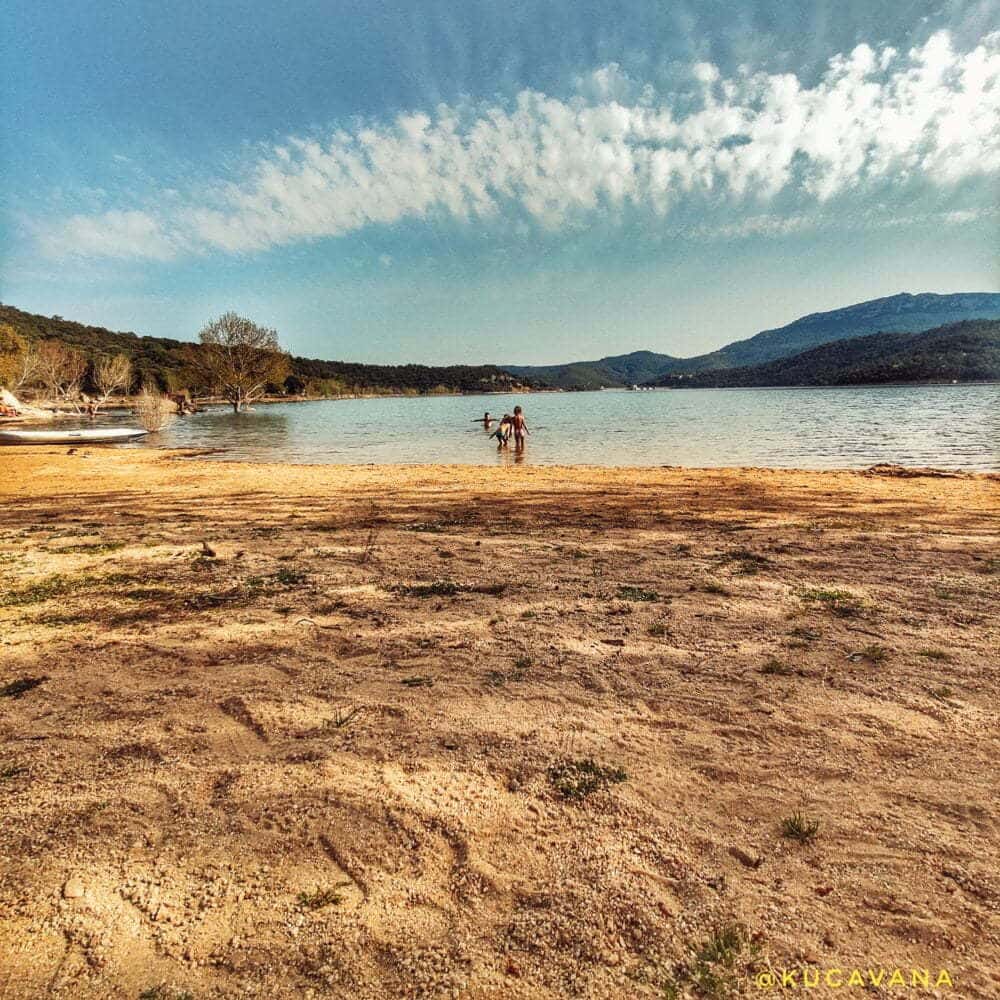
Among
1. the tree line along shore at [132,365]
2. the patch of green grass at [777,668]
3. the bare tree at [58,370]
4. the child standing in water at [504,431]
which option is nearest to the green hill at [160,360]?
the tree line along shore at [132,365]

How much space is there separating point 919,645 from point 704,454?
20.2 m

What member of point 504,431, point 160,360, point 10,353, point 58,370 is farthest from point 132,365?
point 504,431

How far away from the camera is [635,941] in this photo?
1.90 metres

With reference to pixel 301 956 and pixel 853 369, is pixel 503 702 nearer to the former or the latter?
pixel 301 956

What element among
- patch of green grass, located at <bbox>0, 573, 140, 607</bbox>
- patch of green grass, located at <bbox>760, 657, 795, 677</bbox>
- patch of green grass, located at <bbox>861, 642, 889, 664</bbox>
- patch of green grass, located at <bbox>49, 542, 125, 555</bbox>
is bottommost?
patch of green grass, located at <bbox>760, 657, 795, 677</bbox>

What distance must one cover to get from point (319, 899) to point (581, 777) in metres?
1.35

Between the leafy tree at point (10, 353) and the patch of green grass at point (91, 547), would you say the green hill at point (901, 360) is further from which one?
the leafy tree at point (10, 353)

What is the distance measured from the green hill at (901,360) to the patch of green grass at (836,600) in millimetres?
136641

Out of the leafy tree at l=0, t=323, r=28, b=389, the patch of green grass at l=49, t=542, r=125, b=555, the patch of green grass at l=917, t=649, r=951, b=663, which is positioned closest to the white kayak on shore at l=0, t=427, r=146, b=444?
the patch of green grass at l=49, t=542, r=125, b=555

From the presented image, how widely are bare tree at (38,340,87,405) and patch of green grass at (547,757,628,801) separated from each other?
74.9 m

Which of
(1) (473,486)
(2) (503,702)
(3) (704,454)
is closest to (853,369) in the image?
(3) (704,454)

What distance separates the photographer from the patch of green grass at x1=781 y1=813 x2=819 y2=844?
2354 millimetres

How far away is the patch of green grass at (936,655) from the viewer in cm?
394

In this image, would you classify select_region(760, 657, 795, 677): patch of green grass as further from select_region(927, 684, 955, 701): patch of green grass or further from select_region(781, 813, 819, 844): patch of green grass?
select_region(781, 813, 819, 844): patch of green grass
